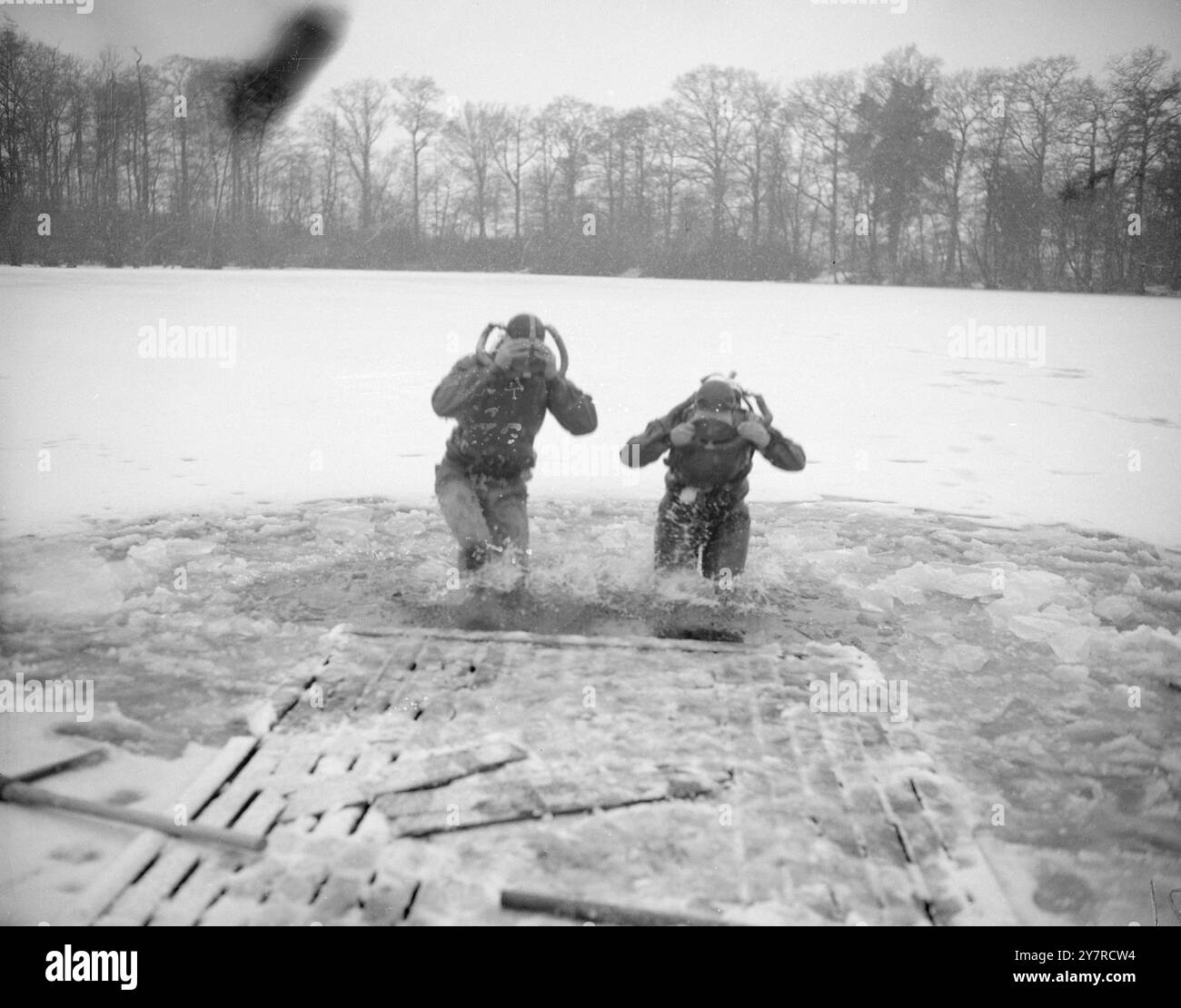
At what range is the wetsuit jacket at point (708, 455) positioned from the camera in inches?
186

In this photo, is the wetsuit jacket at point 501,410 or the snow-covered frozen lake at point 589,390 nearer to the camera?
the wetsuit jacket at point 501,410

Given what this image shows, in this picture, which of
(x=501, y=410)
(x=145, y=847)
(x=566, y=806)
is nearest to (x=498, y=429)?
(x=501, y=410)

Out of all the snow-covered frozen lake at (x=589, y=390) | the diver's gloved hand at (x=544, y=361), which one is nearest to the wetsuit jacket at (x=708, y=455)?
the diver's gloved hand at (x=544, y=361)

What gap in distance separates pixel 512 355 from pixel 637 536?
1558 millimetres

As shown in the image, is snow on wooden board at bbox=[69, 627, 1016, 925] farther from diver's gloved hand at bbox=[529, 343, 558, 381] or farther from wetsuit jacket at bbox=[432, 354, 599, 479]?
diver's gloved hand at bbox=[529, 343, 558, 381]

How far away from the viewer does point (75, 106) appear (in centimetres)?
1041

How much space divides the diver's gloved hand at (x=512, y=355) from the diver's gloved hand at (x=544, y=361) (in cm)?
5

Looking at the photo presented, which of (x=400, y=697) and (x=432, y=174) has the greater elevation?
(x=432, y=174)

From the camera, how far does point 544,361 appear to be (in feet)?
15.9

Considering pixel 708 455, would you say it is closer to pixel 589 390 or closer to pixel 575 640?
pixel 575 640

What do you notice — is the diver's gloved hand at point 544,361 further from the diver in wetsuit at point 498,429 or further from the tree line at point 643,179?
the tree line at point 643,179

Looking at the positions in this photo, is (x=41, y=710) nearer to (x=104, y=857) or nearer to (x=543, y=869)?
(x=104, y=857)

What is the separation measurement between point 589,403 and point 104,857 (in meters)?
3.15
